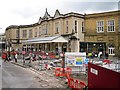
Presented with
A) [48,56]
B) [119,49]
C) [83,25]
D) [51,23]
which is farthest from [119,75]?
[51,23]

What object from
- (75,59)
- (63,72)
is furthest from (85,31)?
(63,72)

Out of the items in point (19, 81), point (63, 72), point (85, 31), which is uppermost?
point (85, 31)

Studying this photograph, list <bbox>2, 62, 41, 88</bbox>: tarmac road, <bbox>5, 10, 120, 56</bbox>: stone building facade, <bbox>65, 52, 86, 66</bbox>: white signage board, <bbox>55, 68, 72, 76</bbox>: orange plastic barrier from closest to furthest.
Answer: <bbox>2, 62, 41, 88</bbox>: tarmac road, <bbox>55, 68, 72, 76</bbox>: orange plastic barrier, <bbox>65, 52, 86, 66</bbox>: white signage board, <bbox>5, 10, 120, 56</bbox>: stone building facade

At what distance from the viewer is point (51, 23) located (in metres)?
54.7

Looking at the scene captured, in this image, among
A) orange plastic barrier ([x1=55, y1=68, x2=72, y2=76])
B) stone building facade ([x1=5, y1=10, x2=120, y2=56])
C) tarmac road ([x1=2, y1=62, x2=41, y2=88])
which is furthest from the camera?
stone building facade ([x1=5, y1=10, x2=120, y2=56])

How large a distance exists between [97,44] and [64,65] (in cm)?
2640

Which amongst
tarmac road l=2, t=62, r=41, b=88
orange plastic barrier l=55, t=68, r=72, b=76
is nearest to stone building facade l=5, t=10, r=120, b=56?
orange plastic barrier l=55, t=68, r=72, b=76

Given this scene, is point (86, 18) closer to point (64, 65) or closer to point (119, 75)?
point (64, 65)

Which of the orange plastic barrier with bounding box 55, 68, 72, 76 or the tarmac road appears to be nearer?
the tarmac road

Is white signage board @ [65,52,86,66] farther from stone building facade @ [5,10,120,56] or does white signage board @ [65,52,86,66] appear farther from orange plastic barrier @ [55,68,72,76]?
stone building facade @ [5,10,120,56]

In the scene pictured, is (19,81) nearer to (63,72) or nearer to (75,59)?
(63,72)

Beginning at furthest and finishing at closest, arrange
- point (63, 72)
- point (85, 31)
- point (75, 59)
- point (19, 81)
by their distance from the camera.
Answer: point (85, 31) < point (75, 59) < point (63, 72) < point (19, 81)

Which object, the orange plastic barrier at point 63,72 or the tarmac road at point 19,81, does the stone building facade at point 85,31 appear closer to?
the orange plastic barrier at point 63,72

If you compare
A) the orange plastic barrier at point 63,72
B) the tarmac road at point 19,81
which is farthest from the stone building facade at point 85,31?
the tarmac road at point 19,81
